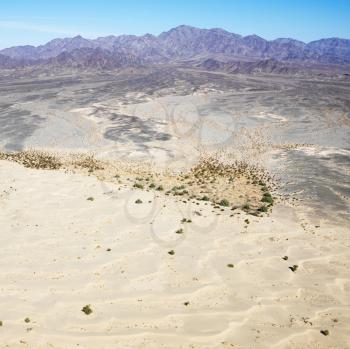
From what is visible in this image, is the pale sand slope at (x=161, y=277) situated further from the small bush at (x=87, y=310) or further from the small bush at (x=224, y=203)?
the small bush at (x=224, y=203)

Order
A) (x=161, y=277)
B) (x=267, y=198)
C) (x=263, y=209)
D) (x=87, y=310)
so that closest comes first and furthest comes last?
1. (x=87, y=310)
2. (x=161, y=277)
3. (x=263, y=209)
4. (x=267, y=198)

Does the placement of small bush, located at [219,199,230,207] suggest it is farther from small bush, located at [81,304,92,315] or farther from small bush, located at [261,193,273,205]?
small bush, located at [81,304,92,315]

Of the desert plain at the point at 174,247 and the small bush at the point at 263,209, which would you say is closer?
the desert plain at the point at 174,247

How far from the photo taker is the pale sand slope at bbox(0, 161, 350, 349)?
11438 millimetres

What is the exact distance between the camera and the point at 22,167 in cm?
2764

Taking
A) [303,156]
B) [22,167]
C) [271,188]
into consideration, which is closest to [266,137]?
[303,156]

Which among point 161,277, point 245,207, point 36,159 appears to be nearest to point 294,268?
point 161,277

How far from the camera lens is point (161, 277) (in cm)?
1448

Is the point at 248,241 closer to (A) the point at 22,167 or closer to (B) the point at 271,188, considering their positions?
(B) the point at 271,188

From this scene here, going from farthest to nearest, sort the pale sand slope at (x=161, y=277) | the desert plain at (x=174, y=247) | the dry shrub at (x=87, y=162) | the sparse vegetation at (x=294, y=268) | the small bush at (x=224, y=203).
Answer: the dry shrub at (x=87, y=162)
the small bush at (x=224, y=203)
the sparse vegetation at (x=294, y=268)
the desert plain at (x=174, y=247)
the pale sand slope at (x=161, y=277)

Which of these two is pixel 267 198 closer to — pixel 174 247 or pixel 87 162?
pixel 174 247

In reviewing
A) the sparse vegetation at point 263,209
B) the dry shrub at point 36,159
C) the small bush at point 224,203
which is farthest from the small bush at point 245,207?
the dry shrub at point 36,159

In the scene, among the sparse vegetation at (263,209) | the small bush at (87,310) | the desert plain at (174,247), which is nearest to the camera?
the desert plain at (174,247)

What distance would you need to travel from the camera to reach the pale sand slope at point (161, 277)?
450 inches
